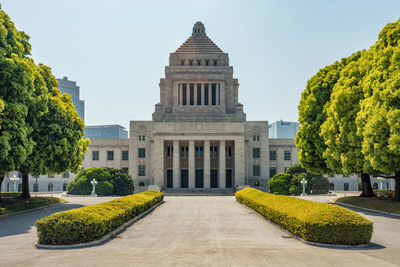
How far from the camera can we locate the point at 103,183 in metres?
51.4

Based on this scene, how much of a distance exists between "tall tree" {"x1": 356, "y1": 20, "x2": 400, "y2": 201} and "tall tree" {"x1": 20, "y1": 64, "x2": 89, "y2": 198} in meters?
21.7

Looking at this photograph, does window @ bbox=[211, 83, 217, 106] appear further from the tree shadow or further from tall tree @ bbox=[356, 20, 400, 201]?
the tree shadow

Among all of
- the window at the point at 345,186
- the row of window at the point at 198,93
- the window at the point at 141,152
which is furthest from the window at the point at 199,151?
the window at the point at 345,186

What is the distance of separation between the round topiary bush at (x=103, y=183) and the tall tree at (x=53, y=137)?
19727mm

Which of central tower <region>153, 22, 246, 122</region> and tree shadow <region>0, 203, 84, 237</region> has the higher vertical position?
central tower <region>153, 22, 246, 122</region>

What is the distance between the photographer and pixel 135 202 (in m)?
22.2

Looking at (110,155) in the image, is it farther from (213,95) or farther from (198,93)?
(213,95)

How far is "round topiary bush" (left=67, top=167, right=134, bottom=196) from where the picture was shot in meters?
51.4

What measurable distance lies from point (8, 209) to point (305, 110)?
2556cm

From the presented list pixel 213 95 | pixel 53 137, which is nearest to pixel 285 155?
pixel 213 95

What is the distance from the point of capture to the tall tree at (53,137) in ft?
87.7

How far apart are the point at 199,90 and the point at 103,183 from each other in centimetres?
2596

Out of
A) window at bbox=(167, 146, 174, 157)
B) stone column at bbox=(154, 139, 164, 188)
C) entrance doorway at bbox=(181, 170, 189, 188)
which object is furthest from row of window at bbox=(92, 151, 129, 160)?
entrance doorway at bbox=(181, 170, 189, 188)

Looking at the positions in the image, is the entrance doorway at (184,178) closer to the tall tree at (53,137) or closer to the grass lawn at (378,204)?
the tall tree at (53,137)
